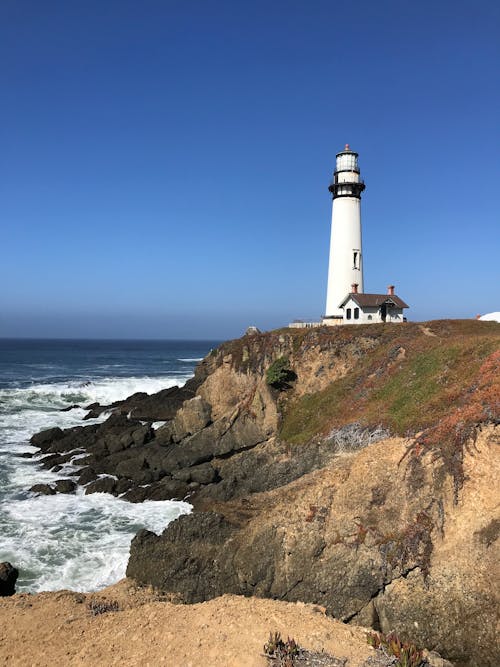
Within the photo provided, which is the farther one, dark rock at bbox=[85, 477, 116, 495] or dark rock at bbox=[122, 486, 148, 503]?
dark rock at bbox=[85, 477, 116, 495]

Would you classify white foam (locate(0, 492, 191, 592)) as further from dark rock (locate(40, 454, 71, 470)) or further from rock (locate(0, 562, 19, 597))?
dark rock (locate(40, 454, 71, 470))

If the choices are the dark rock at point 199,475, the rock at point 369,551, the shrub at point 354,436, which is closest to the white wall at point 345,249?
the dark rock at point 199,475

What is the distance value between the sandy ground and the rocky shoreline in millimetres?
1862

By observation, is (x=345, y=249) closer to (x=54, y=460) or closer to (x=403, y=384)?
(x=403, y=384)

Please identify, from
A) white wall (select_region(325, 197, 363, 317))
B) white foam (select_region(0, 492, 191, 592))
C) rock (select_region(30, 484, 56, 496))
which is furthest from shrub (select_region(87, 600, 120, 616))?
white wall (select_region(325, 197, 363, 317))

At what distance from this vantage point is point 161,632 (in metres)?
11.7

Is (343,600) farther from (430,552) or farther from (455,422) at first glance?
(455,422)

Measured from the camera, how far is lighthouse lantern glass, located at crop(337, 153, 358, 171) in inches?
1683

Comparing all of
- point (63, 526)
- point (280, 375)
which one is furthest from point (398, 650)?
point (280, 375)

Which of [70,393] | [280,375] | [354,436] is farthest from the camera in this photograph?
[70,393]

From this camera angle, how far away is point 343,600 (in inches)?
560

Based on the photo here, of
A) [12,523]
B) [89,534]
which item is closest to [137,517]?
[89,534]

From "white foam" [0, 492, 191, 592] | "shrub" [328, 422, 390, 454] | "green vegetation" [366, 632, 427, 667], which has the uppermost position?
"shrub" [328, 422, 390, 454]

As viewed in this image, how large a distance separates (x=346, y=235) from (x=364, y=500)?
30363mm
